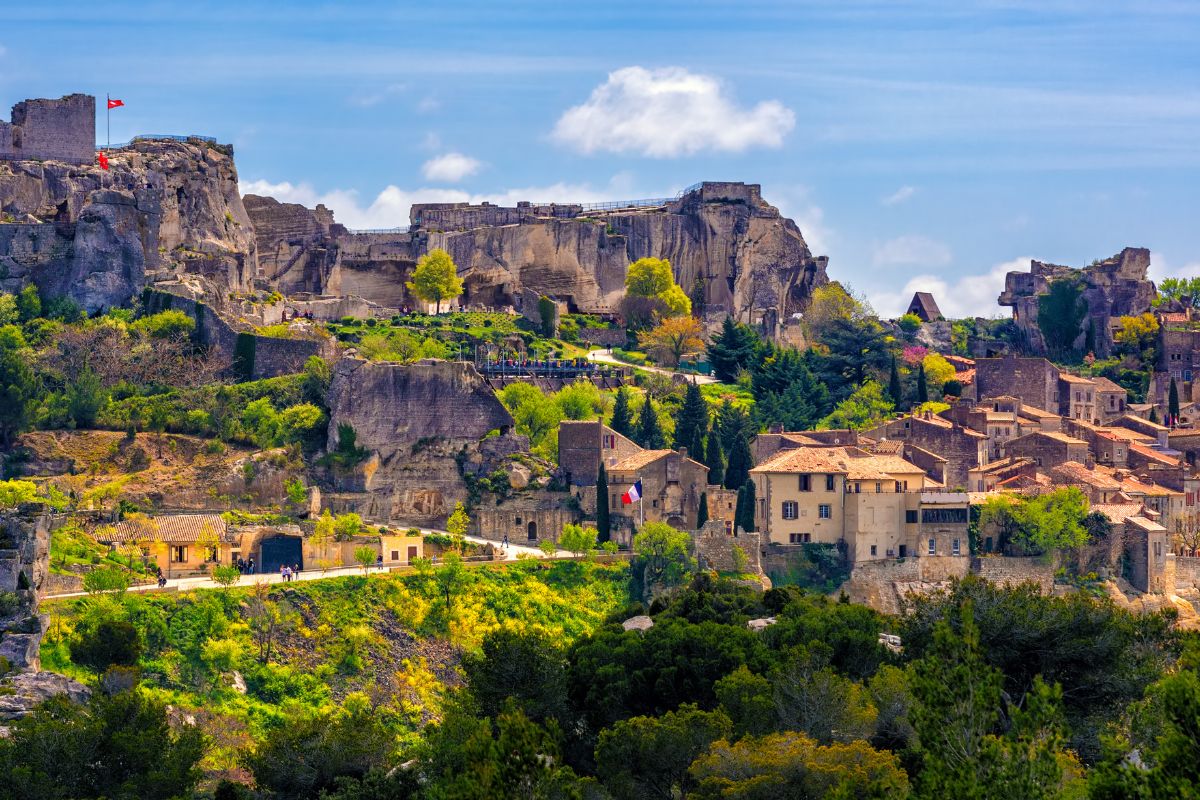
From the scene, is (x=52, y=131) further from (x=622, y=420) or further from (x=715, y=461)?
(x=715, y=461)

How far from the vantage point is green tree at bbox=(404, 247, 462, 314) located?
4242 inches

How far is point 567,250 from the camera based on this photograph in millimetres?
114875

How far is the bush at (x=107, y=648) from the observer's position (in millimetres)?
63281

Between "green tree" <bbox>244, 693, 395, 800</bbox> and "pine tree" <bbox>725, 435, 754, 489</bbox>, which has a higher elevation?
"pine tree" <bbox>725, 435, 754, 489</bbox>

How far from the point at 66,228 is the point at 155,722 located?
42127 millimetres

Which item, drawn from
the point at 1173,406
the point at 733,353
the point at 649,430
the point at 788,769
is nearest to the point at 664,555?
the point at 649,430

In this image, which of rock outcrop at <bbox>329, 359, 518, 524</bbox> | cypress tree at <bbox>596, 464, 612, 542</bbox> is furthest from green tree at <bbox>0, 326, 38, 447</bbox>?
cypress tree at <bbox>596, 464, 612, 542</bbox>

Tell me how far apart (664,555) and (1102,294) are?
134 feet

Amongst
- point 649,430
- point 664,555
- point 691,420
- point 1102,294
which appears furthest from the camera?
point 1102,294

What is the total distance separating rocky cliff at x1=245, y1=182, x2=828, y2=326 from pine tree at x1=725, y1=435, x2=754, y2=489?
26744 millimetres

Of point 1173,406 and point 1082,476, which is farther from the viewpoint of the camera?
point 1173,406

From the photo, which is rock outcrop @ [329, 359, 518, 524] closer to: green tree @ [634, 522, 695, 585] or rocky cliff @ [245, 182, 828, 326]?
green tree @ [634, 522, 695, 585]

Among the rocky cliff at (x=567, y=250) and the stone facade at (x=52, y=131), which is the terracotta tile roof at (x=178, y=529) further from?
the rocky cliff at (x=567, y=250)

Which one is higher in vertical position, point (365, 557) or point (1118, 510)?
point (1118, 510)
